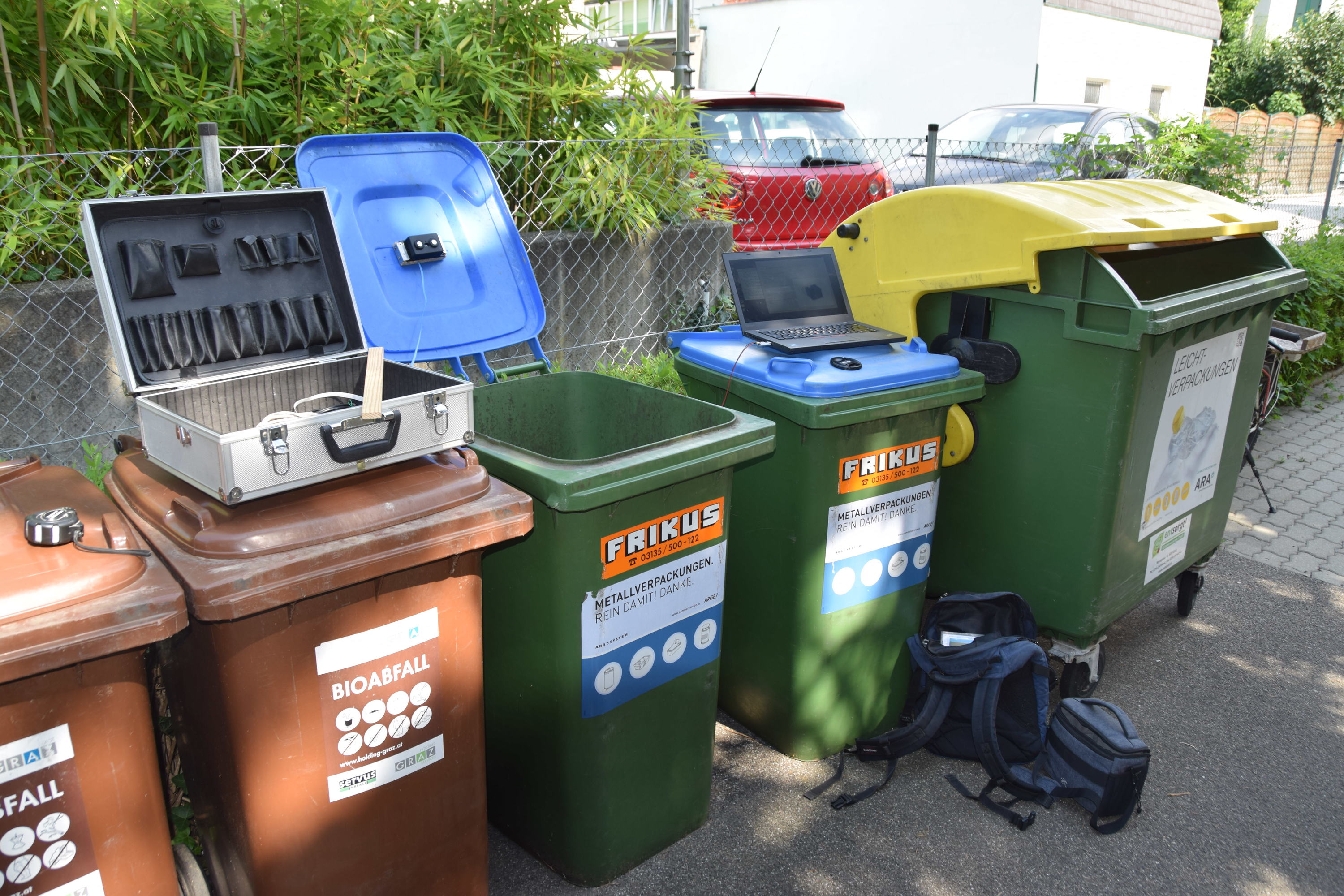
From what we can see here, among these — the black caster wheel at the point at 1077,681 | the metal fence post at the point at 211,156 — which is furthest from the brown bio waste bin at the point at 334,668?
the black caster wheel at the point at 1077,681

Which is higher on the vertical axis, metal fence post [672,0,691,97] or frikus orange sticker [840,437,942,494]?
metal fence post [672,0,691,97]

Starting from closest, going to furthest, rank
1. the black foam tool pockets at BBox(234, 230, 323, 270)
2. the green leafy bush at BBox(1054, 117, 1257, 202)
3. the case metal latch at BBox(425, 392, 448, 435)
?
the case metal latch at BBox(425, 392, 448, 435) < the black foam tool pockets at BBox(234, 230, 323, 270) < the green leafy bush at BBox(1054, 117, 1257, 202)

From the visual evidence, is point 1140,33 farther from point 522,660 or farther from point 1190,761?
point 522,660

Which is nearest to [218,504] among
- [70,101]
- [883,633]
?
[883,633]

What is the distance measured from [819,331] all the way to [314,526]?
5.75 feet

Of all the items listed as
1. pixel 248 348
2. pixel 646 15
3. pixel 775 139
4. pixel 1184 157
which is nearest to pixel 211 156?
pixel 248 348

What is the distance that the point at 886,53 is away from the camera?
15.7 m

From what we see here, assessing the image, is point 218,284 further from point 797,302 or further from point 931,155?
point 931,155

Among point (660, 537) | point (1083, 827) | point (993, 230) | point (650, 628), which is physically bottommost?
point (1083, 827)

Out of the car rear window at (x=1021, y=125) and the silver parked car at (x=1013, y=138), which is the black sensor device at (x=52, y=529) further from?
the car rear window at (x=1021, y=125)

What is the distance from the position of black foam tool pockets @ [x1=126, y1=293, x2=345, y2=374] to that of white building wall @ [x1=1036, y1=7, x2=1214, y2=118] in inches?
505

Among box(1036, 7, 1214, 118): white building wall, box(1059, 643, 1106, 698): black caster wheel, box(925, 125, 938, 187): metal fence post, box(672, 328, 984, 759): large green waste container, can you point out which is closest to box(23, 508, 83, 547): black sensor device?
box(672, 328, 984, 759): large green waste container

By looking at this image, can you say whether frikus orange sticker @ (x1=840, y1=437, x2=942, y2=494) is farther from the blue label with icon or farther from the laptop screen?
the laptop screen

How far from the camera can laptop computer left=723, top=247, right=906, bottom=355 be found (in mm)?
2887
